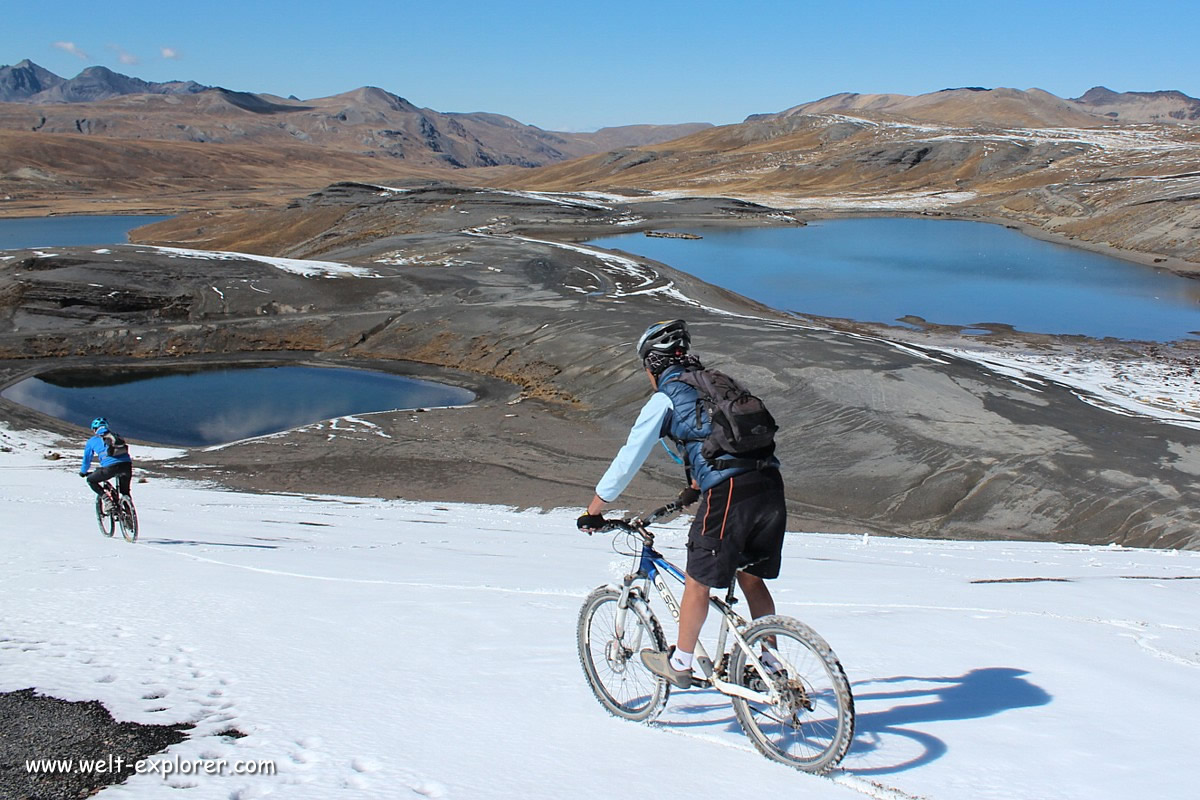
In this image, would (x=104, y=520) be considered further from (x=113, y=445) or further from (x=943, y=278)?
(x=943, y=278)

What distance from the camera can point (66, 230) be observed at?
324 ft

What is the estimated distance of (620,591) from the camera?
4938 mm

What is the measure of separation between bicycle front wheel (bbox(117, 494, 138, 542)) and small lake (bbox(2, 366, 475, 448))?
14976mm

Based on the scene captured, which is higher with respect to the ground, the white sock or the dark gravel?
the white sock

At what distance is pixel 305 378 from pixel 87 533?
76.8 ft

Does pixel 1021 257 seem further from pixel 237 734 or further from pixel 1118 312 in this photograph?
pixel 237 734

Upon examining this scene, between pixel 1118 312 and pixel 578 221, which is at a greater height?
pixel 578 221

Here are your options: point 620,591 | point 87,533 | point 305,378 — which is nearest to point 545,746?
point 620,591

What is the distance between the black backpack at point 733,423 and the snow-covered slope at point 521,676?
55.1 inches

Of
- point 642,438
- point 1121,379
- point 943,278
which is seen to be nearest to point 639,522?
point 642,438

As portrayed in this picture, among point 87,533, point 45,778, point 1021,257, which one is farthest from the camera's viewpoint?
point 1021,257

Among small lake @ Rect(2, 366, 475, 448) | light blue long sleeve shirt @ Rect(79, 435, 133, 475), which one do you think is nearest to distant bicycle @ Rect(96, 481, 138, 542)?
light blue long sleeve shirt @ Rect(79, 435, 133, 475)

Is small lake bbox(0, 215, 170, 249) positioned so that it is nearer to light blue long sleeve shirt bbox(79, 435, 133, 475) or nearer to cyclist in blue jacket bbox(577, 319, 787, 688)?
light blue long sleeve shirt bbox(79, 435, 133, 475)

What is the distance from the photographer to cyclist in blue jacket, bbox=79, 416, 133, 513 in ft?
39.3
